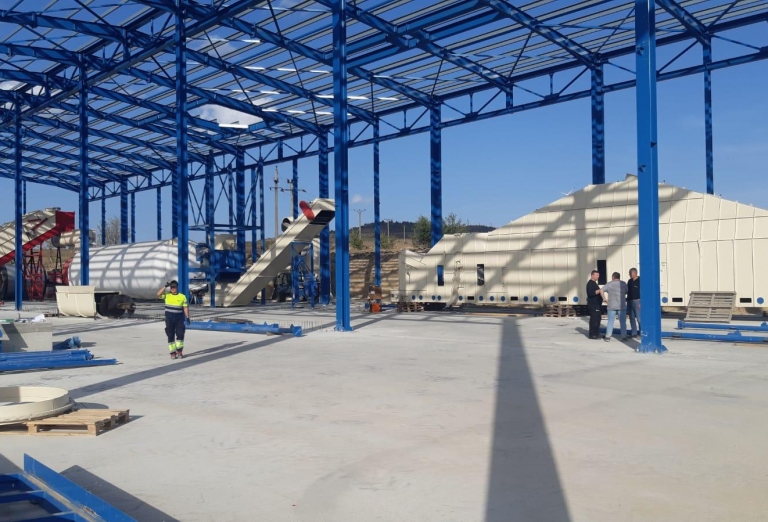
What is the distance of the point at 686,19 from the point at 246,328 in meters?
17.3

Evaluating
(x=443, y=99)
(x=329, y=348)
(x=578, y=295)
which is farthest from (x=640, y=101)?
(x=443, y=99)

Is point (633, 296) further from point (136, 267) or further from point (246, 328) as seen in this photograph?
point (136, 267)

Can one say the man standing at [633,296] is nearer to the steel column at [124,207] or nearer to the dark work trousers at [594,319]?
the dark work trousers at [594,319]

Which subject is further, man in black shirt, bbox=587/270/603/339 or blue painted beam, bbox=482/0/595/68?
blue painted beam, bbox=482/0/595/68

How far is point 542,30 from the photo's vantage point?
23328 millimetres

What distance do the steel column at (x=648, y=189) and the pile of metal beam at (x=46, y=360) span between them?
34.7 feet

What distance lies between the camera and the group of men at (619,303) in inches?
601

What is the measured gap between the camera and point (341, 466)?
6.21m

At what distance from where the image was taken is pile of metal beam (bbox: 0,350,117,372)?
12.4 metres

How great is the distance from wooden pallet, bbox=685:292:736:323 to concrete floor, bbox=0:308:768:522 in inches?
226

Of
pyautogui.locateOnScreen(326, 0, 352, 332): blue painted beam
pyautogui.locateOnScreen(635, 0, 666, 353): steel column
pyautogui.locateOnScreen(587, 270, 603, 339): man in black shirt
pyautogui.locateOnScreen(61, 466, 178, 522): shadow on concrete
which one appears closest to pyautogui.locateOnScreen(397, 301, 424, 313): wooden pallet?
pyautogui.locateOnScreen(326, 0, 352, 332): blue painted beam

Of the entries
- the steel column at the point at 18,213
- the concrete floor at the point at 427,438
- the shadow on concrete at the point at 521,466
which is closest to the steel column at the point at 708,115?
the concrete floor at the point at 427,438

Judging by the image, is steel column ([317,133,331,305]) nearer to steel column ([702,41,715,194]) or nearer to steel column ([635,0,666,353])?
steel column ([702,41,715,194])

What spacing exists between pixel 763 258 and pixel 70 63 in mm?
26757
